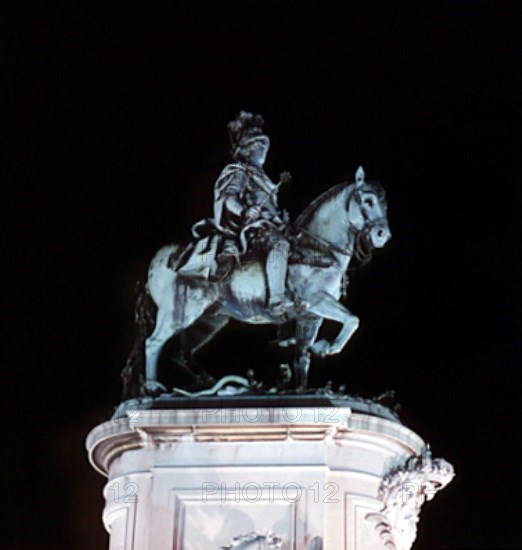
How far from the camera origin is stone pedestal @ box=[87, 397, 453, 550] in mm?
15016

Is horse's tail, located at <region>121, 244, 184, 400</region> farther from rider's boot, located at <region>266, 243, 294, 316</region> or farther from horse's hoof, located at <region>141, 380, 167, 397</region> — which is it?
rider's boot, located at <region>266, 243, 294, 316</region>

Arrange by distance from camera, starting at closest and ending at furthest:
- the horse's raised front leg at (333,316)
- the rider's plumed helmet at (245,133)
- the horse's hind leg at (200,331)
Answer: the horse's raised front leg at (333,316) → the horse's hind leg at (200,331) → the rider's plumed helmet at (245,133)

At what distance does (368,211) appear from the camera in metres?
16.5

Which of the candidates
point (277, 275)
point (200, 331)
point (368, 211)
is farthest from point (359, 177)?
point (200, 331)

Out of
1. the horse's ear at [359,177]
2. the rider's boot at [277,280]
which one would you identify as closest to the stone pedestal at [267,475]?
the rider's boot at [277,280]

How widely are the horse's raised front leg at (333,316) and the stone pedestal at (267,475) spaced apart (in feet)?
3.36

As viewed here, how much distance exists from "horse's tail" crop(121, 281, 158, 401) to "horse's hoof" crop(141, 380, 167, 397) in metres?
0.22

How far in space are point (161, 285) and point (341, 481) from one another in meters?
3.34

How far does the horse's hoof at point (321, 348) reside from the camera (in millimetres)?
16500

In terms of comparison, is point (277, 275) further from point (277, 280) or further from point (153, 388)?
point (153, 388)

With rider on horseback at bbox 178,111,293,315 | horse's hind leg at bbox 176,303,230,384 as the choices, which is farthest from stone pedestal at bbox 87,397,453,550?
rider on horseback at bbox 178,111,293,315

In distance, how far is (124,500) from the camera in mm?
15664

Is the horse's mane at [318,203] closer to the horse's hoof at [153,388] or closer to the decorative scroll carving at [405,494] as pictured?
the horse's hoof at [153,388]

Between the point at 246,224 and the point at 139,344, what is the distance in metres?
1.95
